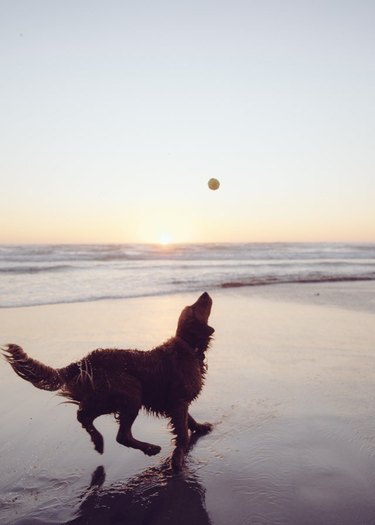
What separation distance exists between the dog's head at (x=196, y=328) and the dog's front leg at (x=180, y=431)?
0.55 m

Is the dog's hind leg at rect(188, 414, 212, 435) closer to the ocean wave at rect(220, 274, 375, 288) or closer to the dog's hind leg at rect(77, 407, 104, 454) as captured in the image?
the dog's hind leg at rect(77, 407, 104, 454)

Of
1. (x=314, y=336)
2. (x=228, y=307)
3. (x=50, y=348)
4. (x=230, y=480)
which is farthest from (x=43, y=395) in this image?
(x=228, y=307)

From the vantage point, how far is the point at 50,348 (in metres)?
7.11

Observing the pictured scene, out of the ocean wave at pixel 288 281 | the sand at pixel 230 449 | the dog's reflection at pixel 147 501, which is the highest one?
the ocean wave at pixel 288 281

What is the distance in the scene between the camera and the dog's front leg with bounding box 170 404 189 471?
12.0ft

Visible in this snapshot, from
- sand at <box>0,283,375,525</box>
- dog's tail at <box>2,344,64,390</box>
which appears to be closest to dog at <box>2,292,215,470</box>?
dog's tail at <box>2,344,64,390</box>

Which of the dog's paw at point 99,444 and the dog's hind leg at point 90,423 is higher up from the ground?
the dog's hind leg at point 90,423

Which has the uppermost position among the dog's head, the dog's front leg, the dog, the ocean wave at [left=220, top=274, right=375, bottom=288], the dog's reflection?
the dog's head

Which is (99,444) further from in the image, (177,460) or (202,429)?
(202,429)

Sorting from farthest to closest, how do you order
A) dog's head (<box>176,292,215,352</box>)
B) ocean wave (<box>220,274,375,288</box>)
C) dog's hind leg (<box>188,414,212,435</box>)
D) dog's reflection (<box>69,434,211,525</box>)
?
ocean wave (<box>220,274,375,288</box>)
dog's hind leg (<box>188,414,212,435</box>)
dog's head (<box>176,292,215,352</box>)
dog's reflection (<box>69,434,211,525</box>)

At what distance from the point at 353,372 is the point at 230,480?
3084mm

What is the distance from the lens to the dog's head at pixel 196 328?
409cm

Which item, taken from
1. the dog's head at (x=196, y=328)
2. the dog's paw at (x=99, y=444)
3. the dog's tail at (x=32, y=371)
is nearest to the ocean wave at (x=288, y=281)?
the dog's head at (x=196, y=328)

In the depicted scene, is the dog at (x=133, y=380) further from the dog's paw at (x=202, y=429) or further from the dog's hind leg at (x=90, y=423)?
the dog's paw at (x=202, y=429)
